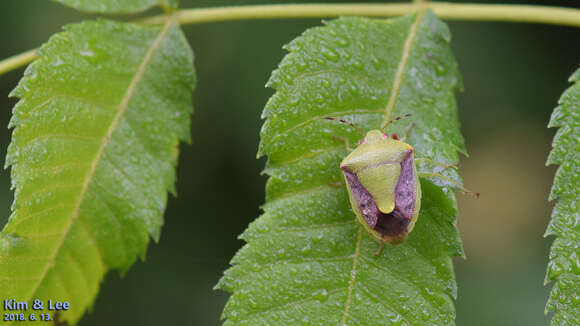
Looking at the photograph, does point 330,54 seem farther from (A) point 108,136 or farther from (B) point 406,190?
(A) point 108,136

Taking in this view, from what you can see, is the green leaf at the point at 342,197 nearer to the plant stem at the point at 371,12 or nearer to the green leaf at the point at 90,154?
the plant stem at the point at 371,12

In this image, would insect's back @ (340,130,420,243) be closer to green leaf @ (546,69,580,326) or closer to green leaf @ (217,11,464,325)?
green leaf @ (217,11,464,325)

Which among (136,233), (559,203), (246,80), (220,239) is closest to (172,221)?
(220,239)

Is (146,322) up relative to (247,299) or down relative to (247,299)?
up

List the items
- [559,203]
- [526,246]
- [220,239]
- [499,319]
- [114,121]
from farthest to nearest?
[220,239] < [526,246] < [499,319] < [114,121] < [559,203]

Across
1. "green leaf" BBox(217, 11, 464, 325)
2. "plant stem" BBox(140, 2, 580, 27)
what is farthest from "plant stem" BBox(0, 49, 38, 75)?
"green leaf" BBox(217, 11, 464, 325)

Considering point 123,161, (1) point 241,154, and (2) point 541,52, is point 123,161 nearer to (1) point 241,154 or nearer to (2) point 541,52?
(1) point 241,154

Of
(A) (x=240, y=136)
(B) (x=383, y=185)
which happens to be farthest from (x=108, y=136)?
(A) (x=240, y=136)
